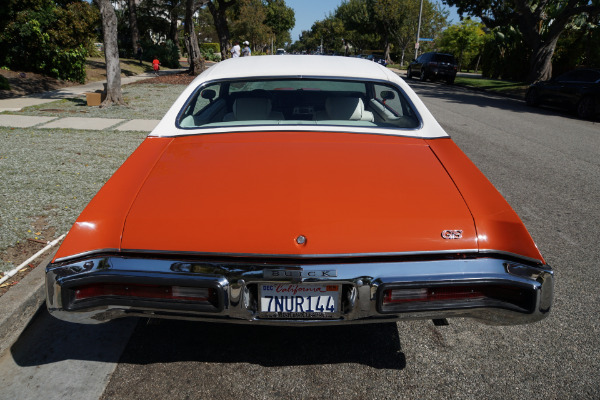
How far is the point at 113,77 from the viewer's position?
11711 mm

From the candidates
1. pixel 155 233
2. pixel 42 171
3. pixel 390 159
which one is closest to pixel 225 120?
pixel 390 159

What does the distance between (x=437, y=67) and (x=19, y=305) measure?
25.8m

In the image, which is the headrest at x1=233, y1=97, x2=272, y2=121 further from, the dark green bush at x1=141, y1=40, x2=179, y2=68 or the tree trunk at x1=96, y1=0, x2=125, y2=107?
the dark green bush at x1=141, y1=40, x2=179, y2=68

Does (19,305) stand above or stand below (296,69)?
below

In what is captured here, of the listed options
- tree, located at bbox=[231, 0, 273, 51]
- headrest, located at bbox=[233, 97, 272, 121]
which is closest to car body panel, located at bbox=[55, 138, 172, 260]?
headrest, located at bbox=[233, 97, 272, 121]

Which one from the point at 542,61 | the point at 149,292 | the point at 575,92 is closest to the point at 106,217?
the point at 149,292

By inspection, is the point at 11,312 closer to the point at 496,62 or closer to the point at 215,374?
the point at 215,374

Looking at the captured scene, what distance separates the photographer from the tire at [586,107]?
13445 mm

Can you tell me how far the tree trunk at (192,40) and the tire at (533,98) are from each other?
549 inches

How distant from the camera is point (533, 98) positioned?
1616 centimetres

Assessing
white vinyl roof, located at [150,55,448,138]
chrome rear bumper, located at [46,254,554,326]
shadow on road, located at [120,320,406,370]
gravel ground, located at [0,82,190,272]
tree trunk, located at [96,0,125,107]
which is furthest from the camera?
tree trunk, located at [96,0,125,107]

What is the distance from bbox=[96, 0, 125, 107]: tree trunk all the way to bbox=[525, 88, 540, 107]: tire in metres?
13.3

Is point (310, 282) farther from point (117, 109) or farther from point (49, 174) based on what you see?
point (117, 109)

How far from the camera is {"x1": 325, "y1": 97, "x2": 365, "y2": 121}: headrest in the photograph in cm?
353
